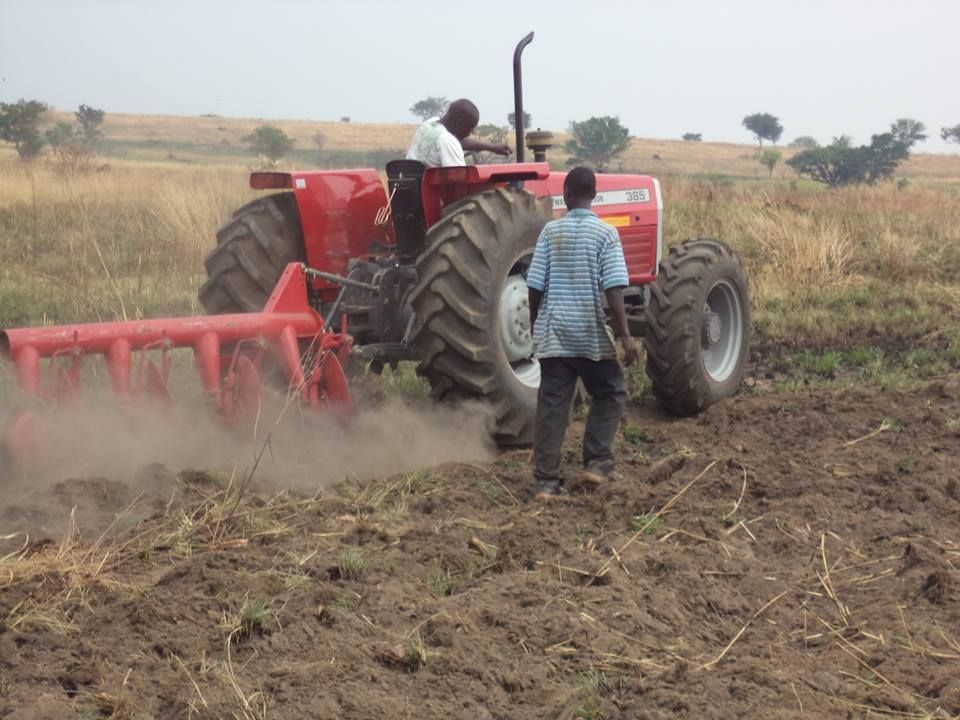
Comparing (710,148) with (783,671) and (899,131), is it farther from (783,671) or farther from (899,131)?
(783,671)

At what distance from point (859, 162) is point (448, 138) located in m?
41.5

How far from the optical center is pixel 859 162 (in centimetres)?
4541

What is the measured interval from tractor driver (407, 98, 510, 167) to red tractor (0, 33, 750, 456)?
0.49 ft

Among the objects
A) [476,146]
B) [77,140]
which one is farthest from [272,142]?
[476,146]

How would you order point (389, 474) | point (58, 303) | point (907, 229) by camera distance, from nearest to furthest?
point (389, 474), point (58, 303), point (907, 229)

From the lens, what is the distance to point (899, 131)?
7006cm

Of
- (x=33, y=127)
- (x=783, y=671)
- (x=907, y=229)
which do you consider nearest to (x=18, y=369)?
(x=783, y=671)

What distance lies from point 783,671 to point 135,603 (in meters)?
2.07

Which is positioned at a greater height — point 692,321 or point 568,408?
point 692,321

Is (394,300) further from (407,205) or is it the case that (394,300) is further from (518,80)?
(518,80)

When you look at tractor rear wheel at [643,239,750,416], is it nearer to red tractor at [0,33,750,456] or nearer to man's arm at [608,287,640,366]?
red tractor at [0,33,750,456]

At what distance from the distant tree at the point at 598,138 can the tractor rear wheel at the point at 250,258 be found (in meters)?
36.7

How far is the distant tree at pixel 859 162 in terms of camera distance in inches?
1772

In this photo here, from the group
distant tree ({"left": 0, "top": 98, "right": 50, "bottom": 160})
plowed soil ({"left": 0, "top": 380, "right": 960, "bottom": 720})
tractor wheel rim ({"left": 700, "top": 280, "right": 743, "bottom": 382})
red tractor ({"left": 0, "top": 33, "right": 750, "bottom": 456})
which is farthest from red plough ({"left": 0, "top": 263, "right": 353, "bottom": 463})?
distant tree ({"left": 0, "top": 98, "right": 50, "bottom": 160})
